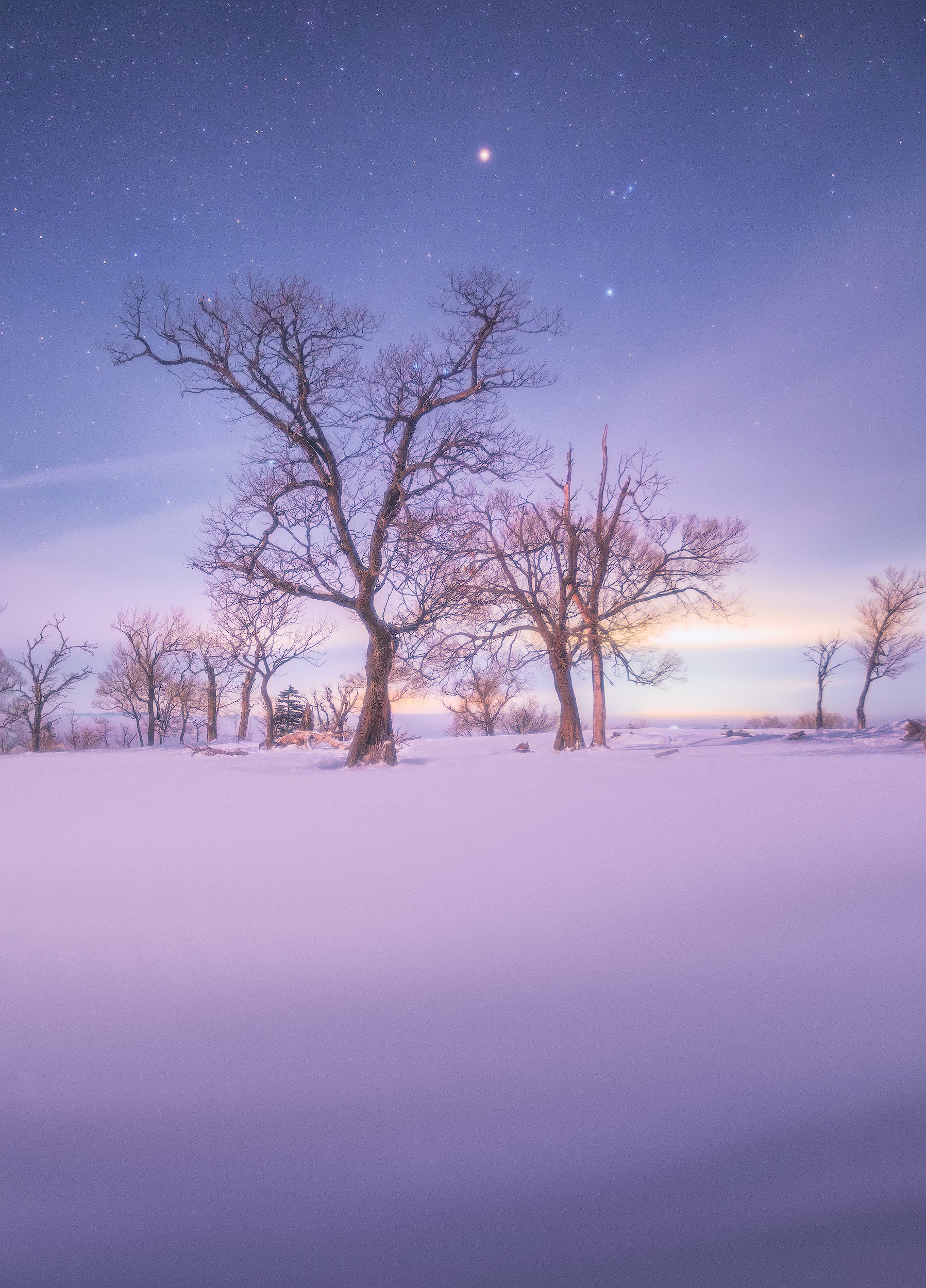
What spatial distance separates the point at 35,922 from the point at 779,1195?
2.32 meters

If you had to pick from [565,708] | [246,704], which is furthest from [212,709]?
[565,708]

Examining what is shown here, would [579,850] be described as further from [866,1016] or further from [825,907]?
[866,1016]

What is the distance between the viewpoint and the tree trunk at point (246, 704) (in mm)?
25281

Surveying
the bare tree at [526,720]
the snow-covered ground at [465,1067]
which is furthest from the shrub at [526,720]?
the snow-covered ground at [465,1067]

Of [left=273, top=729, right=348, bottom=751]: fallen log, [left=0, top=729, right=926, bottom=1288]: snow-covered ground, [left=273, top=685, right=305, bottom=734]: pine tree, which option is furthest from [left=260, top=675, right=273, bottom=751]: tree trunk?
[left=0, top=729, right=926, bottom=1288]: snow-covered ground

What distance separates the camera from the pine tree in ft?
87.3

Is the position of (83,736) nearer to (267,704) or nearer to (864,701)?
(267,704)

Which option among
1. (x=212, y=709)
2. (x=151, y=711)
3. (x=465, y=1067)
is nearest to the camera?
(x=465, y=1067)

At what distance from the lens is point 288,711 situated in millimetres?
27797

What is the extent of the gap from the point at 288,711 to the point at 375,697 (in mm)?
19580

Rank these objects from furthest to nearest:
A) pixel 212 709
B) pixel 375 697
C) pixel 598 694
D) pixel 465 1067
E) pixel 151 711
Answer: pixel 212 709 < pixel 151 711 < pixel 598 694 < pixel 375 697 < pixel 465 1067

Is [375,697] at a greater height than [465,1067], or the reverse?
[375,697]

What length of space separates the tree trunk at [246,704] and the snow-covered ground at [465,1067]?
23.5 meters

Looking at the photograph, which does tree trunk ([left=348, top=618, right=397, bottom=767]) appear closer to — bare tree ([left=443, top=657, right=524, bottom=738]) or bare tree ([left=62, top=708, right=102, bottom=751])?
bare tree ([left=443, top=657, right=524, bottom=738])
